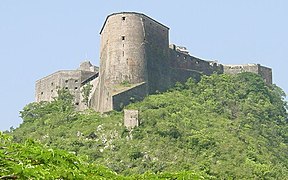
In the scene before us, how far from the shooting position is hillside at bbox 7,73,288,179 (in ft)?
154

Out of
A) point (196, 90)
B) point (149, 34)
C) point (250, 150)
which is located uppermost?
point (149, 34)

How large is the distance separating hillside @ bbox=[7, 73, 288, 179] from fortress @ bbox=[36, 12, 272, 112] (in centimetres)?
128

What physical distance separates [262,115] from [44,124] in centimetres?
1674

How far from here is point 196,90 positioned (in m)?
60.5

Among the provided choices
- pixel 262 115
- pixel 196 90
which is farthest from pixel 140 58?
pixel 262 115

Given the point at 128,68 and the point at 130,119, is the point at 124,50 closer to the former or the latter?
the point at 128,68

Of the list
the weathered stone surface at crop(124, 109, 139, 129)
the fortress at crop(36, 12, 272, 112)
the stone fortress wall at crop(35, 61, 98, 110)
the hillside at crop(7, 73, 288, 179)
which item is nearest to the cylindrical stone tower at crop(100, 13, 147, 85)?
the fortress at crop(36, 12, 272, 112)

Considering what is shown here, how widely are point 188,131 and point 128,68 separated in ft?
28.6

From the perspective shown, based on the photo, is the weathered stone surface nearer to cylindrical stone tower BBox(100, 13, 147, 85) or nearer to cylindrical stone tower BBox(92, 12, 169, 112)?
cylindrical stone tower BBox(92, 12, 169, 112)

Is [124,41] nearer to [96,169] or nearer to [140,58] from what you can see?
[140,58]

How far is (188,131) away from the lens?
51094 millimetres

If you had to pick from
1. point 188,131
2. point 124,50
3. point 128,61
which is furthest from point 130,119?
point 124,50

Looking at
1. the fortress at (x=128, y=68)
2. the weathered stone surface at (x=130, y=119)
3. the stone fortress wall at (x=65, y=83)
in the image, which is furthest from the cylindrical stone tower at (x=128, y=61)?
the weathered stone surface at (x=130, y=119)

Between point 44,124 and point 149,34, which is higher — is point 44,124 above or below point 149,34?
below
